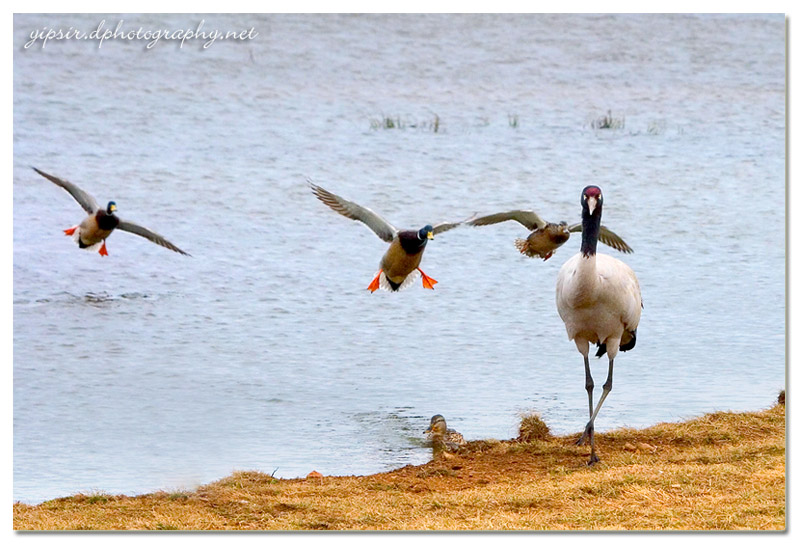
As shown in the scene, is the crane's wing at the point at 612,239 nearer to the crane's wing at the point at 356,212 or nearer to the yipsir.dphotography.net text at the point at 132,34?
the crane's wing at the point at 356,212

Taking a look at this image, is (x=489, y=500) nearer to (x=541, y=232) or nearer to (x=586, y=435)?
(x=586, y=435)

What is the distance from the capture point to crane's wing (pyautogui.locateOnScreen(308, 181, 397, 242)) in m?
7.92

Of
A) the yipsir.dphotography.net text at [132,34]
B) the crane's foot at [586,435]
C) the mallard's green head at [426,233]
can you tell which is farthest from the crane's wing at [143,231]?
the crane's foot at [586,435]

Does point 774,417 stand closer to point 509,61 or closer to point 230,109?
point 509,61

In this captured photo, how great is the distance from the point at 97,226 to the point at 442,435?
3105 millimetres

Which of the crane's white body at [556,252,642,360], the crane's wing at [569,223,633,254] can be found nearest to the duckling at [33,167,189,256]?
the crane's wing at [569,223,633,254]

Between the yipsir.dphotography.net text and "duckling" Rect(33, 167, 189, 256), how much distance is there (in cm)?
124

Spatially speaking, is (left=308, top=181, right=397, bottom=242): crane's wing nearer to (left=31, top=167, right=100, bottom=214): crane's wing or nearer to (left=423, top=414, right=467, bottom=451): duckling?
(left=423, top=414, right=467, bottom=451): duckling

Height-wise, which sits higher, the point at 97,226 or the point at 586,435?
the point at 97,226

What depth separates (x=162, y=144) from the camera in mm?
10453

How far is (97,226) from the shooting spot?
9523mm

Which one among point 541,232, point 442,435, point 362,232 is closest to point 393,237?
point 541,232

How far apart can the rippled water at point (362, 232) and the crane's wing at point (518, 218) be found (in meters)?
1.08

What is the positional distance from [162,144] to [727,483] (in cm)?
544
